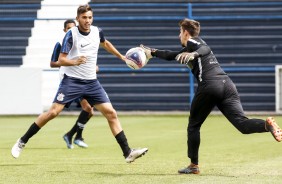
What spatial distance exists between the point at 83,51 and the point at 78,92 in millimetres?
565

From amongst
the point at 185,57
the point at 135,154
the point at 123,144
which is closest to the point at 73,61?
the point at 123,144

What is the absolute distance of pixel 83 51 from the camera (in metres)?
12.2

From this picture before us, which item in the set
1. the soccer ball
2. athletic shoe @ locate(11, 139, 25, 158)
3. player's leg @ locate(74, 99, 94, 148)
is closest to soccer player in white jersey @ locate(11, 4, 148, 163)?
athletic shoe @ locate(11, 139, 25, 158)

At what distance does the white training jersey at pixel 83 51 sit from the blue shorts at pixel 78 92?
87mm

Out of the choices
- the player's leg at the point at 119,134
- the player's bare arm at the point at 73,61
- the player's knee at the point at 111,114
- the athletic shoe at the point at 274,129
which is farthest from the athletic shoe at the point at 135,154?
the athletic shoe at the point at 274,129

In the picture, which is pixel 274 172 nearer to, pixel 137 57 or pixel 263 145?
pixel 137 57

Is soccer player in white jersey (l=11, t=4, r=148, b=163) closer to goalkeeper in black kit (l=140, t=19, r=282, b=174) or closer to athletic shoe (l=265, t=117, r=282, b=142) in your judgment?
goalkeeper in black kit (l=140, t=19, r=282, b=174)

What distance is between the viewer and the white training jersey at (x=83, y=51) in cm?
1209

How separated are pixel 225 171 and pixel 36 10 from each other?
56.5 ft

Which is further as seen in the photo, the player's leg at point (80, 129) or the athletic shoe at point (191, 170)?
the player's leg at point (80, 129)

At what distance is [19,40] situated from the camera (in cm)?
2702

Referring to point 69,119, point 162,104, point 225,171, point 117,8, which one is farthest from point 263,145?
point 117,8

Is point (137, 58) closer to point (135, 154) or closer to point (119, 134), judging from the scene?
point (119, 134)

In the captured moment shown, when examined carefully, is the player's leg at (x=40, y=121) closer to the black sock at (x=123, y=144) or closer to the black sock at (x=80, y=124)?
the black sock at (x=123, y=144)
